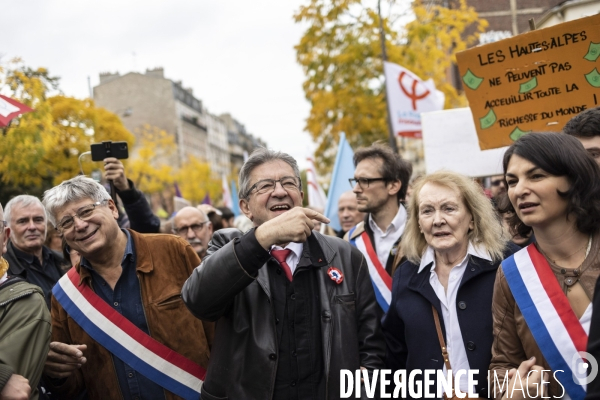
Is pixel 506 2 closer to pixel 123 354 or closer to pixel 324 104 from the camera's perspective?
pixel 324 104

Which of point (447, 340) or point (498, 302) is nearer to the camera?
point (498, 302)

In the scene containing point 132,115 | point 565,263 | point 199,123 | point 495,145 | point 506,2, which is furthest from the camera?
point 199,123

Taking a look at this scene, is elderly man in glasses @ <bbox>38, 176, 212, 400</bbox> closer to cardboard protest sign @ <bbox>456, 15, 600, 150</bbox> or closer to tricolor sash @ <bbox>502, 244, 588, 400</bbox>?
tricolor sash @ <bbox>502, 244, 588, 400</bbox>

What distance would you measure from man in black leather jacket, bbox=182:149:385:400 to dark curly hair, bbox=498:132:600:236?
39.2 inches

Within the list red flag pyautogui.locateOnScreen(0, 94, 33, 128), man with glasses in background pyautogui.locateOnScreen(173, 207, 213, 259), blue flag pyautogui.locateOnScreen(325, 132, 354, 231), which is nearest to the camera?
red flag pyautogui.locateOnScreen(0, 94, 33, 128)

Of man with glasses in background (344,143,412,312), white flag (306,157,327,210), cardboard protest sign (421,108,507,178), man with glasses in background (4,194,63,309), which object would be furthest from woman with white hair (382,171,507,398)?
white flag (306,157,327,210)

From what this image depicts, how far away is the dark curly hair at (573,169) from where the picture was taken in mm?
2787

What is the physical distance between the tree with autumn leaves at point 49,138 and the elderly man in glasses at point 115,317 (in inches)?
78.7

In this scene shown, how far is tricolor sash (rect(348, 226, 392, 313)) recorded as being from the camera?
186 inches

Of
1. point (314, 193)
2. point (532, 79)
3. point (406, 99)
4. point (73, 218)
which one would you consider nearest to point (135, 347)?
point (73, 218)

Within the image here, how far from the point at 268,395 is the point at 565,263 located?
56.0 inches

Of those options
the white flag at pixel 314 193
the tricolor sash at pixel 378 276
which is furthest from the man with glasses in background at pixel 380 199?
the white flag at pixel 314 193

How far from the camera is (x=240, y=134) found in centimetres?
12912

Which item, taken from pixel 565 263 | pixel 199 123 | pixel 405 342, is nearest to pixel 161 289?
pixel 405 342
